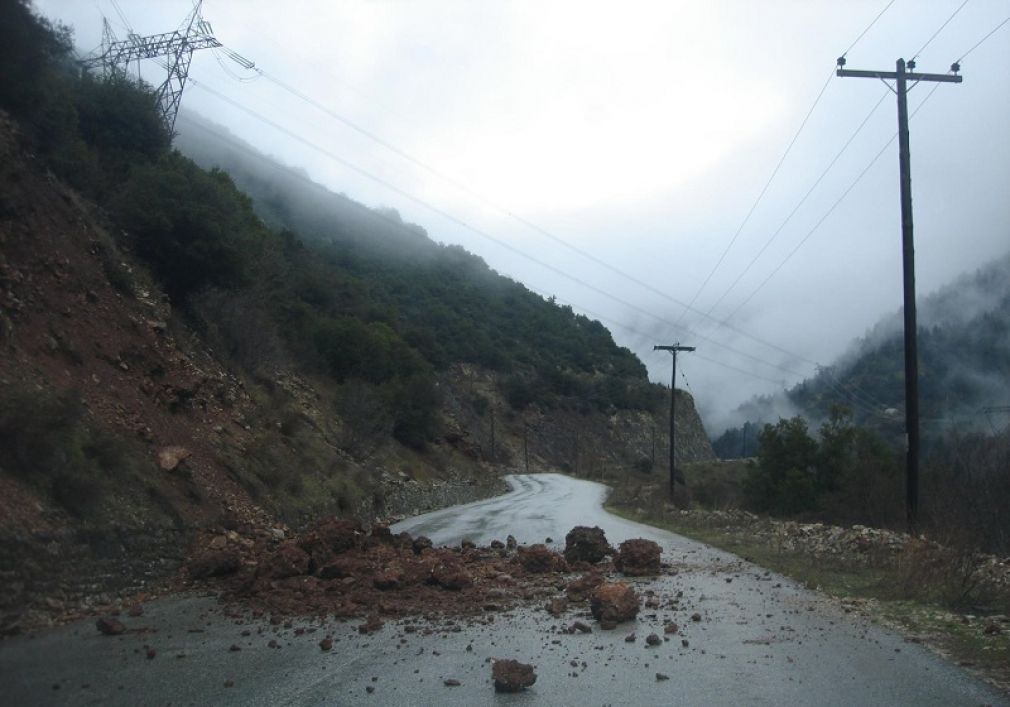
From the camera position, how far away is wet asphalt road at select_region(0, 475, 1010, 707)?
6.53m

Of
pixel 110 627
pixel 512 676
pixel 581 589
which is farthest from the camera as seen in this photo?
pixel 581 589

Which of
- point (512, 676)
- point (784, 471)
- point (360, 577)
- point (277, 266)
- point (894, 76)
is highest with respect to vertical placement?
point (894, 76)

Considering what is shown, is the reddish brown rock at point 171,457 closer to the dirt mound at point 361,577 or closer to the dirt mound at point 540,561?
the dirt mound at point 361,577

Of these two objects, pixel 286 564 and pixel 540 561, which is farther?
pixel 540 561

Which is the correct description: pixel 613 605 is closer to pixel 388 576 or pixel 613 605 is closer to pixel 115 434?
pixel 388 576

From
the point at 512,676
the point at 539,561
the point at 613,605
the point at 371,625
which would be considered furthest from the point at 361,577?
the point at 512,676

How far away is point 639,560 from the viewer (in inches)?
548

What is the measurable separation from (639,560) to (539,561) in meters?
1.72

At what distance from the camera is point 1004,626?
8750mm

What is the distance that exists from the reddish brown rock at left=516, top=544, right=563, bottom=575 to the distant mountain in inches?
889

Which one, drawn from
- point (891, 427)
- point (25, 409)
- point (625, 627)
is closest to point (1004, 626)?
point (625, 627)

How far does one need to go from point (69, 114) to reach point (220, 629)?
19.0m

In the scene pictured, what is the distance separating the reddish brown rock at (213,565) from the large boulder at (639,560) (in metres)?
6.39

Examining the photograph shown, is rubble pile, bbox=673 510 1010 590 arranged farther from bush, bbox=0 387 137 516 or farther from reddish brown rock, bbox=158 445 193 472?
reddish brown rock, bbox=158 445 193 472
